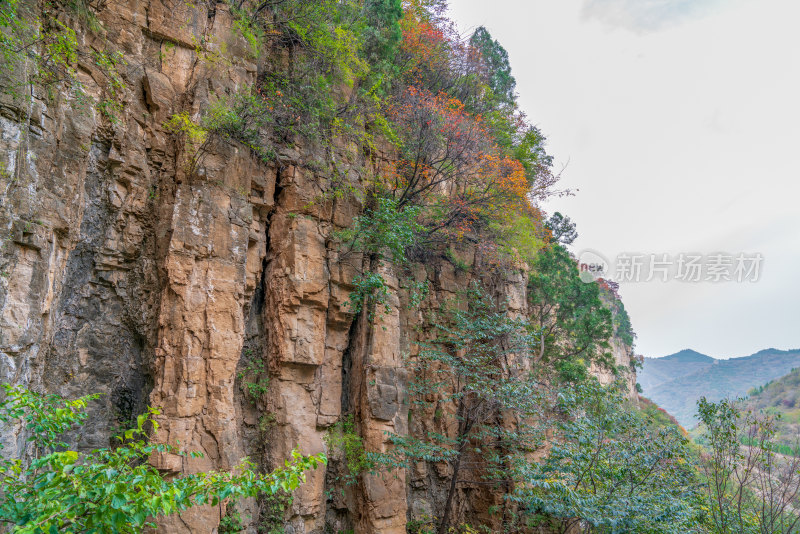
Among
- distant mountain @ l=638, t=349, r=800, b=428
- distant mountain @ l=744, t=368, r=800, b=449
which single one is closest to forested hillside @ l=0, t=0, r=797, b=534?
distant mountain @ l=744, t=368, r=800, b=449

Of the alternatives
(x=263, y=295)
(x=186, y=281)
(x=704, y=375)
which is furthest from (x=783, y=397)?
(x=186, y=281)

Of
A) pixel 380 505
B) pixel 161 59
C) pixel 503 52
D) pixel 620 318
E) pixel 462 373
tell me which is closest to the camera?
pixel 161 59

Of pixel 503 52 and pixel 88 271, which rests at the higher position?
pixel 503 52

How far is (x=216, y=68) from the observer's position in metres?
8.52

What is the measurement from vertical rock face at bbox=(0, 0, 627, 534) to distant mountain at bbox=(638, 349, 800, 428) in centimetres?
8117

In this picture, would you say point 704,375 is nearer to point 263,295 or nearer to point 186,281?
point 263,295

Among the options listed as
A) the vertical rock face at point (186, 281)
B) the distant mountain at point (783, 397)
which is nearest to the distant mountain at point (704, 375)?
the distant mountain at point (783, 397)

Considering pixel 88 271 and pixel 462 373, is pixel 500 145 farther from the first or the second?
pixel 88 271

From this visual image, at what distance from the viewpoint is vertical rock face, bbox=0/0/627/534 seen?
18.3ft

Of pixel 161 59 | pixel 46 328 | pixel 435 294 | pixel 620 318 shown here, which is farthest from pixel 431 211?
pixel 620 318

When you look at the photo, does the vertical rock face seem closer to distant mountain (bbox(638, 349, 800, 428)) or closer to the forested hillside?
the forested hillside

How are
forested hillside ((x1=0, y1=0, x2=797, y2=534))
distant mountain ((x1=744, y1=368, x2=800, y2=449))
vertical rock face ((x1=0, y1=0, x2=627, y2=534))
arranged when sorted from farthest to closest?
1. distant mountain ((x1=744, y1=368, x2=800, y2=449))
2. vertical rock face ((x1=0, y1=0, x2=627, y2=534))
3. forested hillside ((x1=0, y1=0, x2=797, y2=534))

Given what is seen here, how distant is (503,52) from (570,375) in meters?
15.2

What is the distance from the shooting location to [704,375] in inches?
3634
